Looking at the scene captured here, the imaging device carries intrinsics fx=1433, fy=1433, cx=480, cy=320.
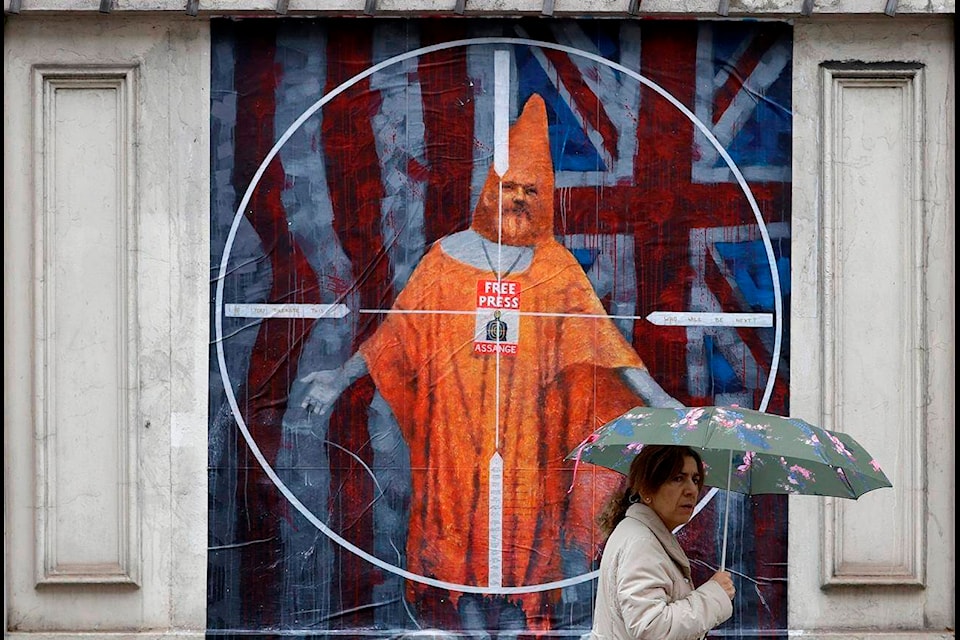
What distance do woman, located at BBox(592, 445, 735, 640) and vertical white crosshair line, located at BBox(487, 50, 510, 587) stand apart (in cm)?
324

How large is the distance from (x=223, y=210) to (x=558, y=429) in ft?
8.01

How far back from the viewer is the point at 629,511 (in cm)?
529

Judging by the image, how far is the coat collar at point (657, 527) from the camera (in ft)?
17.1

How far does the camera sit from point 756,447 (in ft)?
16.9

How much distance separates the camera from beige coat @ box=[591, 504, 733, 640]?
16.4 ft

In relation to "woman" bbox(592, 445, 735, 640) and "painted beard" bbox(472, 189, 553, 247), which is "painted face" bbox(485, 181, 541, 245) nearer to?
"painted beard" bbox(472, 189, 553, 247)

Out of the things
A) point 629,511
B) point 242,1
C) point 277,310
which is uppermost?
point 242,1

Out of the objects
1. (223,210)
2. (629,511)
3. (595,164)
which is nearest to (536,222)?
(595,164)

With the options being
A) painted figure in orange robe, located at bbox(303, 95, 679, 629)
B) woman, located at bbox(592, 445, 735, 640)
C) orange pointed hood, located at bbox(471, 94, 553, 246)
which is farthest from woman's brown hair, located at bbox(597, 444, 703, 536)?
orange pointed hood, located at bbox(471, 94, 553, 246)

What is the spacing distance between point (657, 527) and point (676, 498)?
14cm

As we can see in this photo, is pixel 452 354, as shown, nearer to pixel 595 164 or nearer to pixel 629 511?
pixel 595 164

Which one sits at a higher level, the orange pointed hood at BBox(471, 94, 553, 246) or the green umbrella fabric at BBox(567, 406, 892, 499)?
the orange pointed hood at BBox(471, 94, 553, 246)

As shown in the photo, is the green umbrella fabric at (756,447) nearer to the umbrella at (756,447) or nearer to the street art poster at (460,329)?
the umbrella at (756,447)

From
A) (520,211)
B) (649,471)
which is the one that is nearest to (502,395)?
(520,211)
